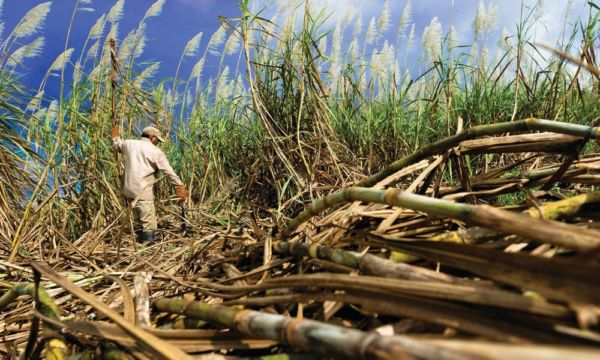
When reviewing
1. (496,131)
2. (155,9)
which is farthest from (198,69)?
(496,131)

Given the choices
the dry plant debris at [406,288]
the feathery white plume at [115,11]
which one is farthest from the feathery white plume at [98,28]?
the dry plant debris at [406,288]

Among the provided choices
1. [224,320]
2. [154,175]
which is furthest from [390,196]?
[154,175]

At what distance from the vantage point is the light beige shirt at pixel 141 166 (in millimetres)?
4486

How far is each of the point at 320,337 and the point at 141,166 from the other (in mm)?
4614

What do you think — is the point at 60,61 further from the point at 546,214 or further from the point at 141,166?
the point at 546,214

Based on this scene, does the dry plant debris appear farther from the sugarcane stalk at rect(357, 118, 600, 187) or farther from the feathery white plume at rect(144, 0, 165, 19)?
the feathery white plume at rect(144, 0, 165, 19)

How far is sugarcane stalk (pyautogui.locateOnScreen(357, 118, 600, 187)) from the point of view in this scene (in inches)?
31.4

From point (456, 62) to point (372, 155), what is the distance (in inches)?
37.0

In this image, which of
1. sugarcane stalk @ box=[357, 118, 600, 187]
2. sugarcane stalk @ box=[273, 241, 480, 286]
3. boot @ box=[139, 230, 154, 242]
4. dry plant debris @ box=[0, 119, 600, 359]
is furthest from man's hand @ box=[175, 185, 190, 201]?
sugarcane stalk @ box=[273, 241, 480, 286]

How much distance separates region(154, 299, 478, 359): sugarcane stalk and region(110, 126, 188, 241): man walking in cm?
381

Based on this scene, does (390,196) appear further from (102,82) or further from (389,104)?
(102,82)

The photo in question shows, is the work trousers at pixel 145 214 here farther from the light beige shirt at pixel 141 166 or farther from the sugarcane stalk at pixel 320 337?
the sugarcane stalk at pixel 320 337

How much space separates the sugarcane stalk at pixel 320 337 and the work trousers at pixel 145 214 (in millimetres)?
4074

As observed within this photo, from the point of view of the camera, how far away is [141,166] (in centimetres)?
472
